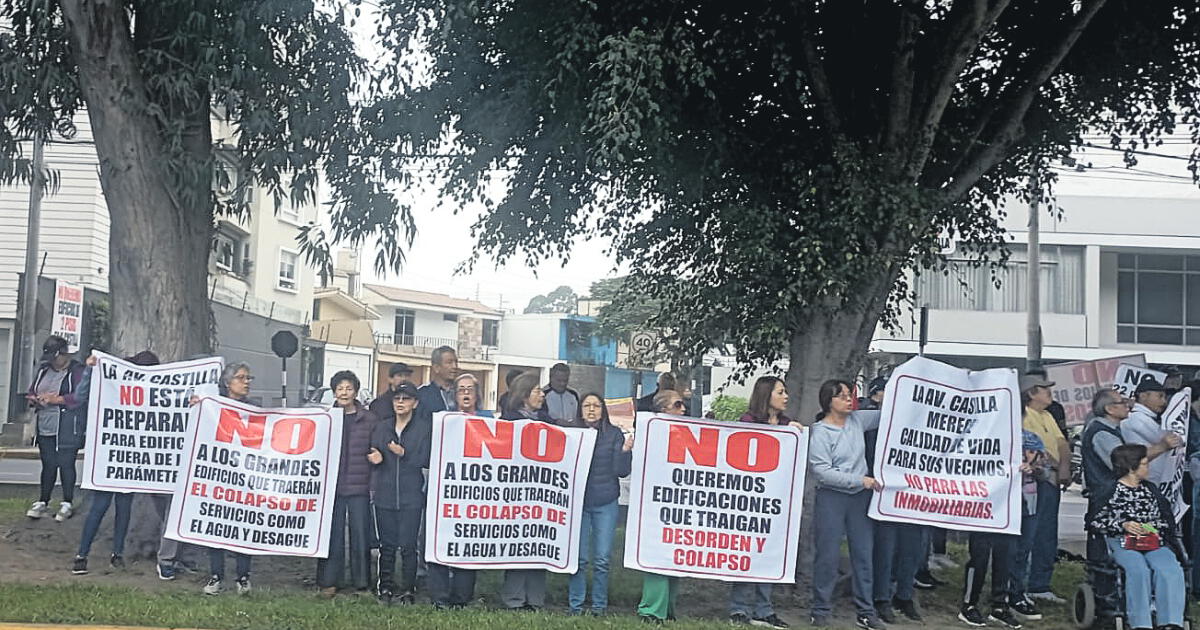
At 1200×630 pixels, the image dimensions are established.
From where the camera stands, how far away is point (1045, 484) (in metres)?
9.27

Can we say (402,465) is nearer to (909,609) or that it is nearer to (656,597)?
(656,597)

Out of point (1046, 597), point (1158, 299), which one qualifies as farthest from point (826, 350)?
point (1158, 299)

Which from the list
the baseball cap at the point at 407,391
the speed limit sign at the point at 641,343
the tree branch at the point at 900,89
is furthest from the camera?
the speed limit sign at the point at 641,343

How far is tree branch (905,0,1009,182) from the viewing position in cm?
921

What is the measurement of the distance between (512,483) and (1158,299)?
29669mm

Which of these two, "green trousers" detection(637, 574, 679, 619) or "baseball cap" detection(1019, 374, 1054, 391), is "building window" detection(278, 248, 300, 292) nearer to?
"baseball cap" detection(1019, 374, 1054, 391)

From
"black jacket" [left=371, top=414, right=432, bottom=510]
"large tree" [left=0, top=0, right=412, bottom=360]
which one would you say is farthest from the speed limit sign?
"black jacket" [left=371, top=414, right=432, bottom=510]

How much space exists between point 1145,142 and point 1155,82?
2.99ft

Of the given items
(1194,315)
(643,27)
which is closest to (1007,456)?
(643,27)

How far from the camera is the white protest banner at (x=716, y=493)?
327 inches

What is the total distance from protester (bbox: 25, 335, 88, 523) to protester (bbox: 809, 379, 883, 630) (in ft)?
20.7

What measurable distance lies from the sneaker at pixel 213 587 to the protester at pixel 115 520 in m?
1.10

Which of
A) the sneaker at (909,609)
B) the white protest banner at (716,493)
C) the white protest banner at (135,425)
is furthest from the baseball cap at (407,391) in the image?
the sneaker at (909,609)

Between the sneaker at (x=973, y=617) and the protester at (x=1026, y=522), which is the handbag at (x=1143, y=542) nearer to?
the protester at (x=1026, y=522)
